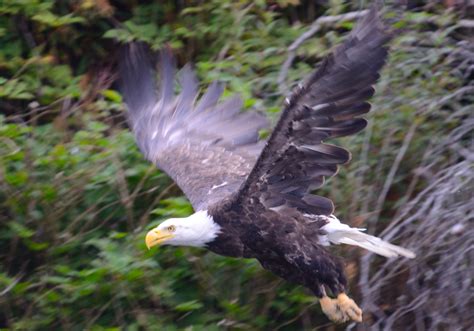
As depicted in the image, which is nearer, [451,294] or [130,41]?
[451,294]

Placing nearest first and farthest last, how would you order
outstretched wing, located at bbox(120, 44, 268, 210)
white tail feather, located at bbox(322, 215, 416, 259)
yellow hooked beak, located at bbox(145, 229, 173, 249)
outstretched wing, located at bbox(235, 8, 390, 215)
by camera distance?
outstretched wing, located at bbox(235, 8, 390, 215) < white tail feather, located at bbox(322, 215, 416, 259) < yellow hooked beak, located at bbox(145, 229, 173, 249) < outstretched wing, located at bbox(120, 44, 268, 210)

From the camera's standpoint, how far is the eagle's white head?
5.72 m

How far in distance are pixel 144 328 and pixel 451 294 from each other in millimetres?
1572

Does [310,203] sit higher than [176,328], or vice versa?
[310,203]

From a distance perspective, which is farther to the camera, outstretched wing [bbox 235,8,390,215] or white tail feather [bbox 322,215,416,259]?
white tail feather [bbox 322,215,416,259]

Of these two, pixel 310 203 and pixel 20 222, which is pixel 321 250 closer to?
pixel 310 203

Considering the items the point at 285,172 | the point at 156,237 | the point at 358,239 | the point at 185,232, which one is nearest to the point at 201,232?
the point at 185,232

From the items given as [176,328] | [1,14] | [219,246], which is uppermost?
[1,14]

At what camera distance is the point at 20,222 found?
247 inches

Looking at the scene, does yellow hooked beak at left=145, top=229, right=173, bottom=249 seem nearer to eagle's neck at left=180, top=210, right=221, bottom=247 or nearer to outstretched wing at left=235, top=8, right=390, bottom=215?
eagle's neck at left=180, top=210, right=221, bottom=247

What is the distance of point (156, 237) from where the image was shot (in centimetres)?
571

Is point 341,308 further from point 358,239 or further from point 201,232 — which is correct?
point 201,232

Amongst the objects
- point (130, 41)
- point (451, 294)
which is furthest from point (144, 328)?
point (130, 41)

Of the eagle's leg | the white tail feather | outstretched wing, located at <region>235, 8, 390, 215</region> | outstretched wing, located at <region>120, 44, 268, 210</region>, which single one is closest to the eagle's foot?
the eagle's leg
